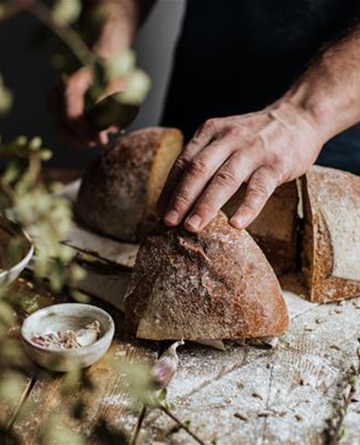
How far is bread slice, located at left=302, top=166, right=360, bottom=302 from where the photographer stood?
1.61 metres

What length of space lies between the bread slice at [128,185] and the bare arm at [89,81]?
0.09 metres

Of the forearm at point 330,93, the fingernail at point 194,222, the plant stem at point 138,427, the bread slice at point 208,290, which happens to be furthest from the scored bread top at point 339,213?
the plant stem at point 138,427

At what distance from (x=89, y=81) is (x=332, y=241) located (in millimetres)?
756

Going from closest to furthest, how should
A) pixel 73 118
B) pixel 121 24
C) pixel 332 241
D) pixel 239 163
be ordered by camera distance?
pixel 239 163 < pixel 332 241 < pixel 73 118 < pixel 121 24

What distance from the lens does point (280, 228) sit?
1689mm

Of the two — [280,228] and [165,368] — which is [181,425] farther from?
[280,228]

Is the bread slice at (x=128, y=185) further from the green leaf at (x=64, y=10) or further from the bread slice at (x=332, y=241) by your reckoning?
the green leaf at (x=64, y=10)

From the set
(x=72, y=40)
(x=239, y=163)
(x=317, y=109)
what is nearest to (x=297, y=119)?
(x=317, y=109)

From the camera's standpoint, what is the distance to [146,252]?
58.5 inches

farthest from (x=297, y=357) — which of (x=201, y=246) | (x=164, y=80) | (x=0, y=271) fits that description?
(x=164, y=80)

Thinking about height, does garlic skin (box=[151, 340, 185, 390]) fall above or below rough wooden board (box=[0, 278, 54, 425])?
above

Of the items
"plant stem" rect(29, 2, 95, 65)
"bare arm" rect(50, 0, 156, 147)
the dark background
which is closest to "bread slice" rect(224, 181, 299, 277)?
"bare arm" rect(50, 0, 156, 147)

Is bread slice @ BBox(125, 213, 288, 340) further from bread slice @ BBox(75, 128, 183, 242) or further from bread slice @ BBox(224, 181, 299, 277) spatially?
bread slice @ BBox(75, 128, 183, 242)

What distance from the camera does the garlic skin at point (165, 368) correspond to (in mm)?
1301
